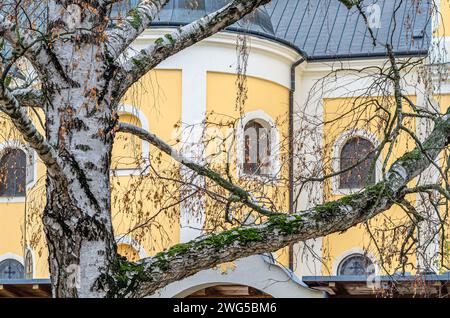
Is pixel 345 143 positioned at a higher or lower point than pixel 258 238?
higher

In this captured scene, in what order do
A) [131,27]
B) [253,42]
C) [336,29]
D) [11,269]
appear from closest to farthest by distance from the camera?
[131,27] → [253,42] → [11,269] → [336,29]

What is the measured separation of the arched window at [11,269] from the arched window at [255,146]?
5.41 meters

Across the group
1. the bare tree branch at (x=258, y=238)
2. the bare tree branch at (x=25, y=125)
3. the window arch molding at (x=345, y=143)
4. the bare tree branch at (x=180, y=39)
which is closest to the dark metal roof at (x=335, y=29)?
the window arch molding at (x=345, y=143)

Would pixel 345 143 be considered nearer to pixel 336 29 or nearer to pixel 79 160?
pixel 79 160

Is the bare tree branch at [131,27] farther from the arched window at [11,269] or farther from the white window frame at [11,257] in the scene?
the arched window at [11,269]

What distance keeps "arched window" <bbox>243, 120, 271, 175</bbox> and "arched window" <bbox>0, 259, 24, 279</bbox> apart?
5414 mm

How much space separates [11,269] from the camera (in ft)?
85.7

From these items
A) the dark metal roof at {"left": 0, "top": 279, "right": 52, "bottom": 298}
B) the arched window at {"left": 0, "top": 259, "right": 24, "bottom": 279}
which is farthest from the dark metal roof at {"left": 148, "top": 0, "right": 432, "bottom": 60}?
the dark metal roof at {"left": 0, "top": 279, "right": 52, "bottom": 298}

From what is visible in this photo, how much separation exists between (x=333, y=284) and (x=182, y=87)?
22.3 ft

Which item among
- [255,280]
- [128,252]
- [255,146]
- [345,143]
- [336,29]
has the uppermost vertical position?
[336,29]

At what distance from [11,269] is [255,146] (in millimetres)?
6295

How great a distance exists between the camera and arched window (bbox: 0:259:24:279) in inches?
1024

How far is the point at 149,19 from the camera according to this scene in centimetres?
1037

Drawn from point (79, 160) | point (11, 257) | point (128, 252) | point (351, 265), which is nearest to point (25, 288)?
point (128, 252)
